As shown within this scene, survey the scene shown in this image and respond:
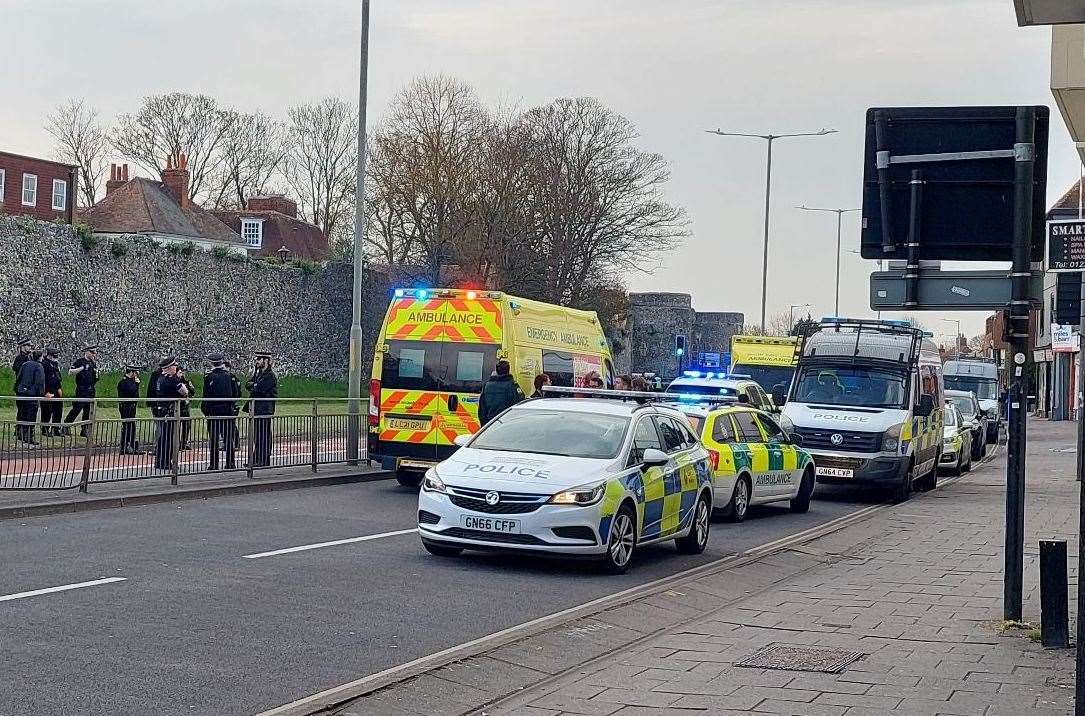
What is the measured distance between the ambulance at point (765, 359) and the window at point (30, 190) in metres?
37.3

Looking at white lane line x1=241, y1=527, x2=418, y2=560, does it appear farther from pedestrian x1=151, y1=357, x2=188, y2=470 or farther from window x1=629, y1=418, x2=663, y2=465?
pedestrian x1=151, y1=357, x2=188, y2=470

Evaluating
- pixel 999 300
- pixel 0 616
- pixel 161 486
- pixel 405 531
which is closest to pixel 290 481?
pixel 161 486

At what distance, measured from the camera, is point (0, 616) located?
29.6 feet

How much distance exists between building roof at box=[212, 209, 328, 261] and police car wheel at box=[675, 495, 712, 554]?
6560 centimetres

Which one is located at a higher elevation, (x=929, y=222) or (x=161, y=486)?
(x=929, y=222)

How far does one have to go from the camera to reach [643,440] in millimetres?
13406

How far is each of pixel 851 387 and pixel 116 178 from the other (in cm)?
5915

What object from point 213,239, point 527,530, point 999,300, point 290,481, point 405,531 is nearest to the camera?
point 999,300

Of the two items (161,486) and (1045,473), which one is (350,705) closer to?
(161,486)

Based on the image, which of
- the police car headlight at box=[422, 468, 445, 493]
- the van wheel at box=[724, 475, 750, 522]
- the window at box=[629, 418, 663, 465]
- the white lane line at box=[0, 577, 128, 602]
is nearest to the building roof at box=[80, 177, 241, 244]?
the van wheel at box=[724, 475, 750, 522]

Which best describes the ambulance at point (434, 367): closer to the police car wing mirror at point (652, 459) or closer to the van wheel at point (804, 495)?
the van wheel at point (804, 495)

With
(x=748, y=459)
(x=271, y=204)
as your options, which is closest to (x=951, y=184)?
(x=748, y=459)

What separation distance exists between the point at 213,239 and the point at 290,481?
177ft

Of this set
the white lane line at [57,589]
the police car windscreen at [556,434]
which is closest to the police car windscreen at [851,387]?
the police car windscreen at [556,434]
